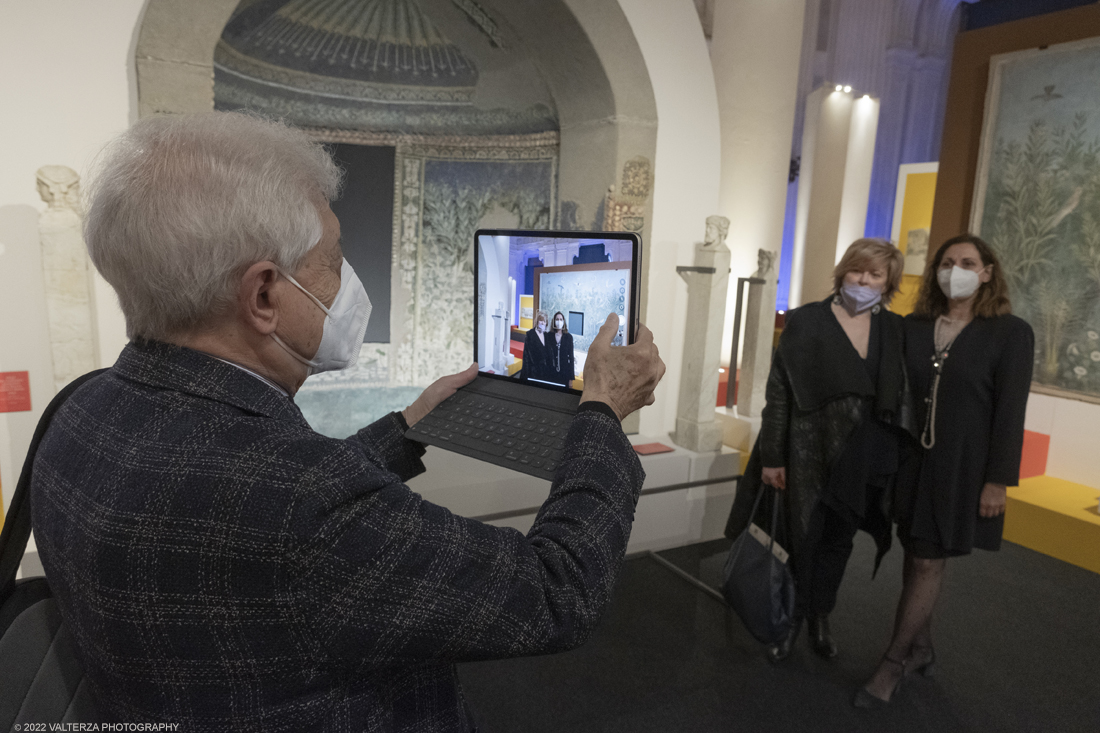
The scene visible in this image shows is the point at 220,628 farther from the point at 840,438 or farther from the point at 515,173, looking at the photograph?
the point at 515,173

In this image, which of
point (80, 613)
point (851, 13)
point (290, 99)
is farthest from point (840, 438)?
point (851, 13)

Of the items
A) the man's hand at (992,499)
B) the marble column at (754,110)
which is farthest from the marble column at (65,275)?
the marble column at (754,110)

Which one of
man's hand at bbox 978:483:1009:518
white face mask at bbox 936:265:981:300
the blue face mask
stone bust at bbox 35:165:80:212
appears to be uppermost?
stone bust at bbox 35:165:80:212

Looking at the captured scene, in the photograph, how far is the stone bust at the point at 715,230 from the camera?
3929 mm

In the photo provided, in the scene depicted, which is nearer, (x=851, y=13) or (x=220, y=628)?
(x=220, y=628)

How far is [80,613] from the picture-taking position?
31.8 inches

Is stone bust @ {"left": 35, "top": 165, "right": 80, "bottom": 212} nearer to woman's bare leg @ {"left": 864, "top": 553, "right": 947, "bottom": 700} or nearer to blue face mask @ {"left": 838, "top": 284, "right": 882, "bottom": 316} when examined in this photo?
blue face mask @ {"left": 838, "top": 284, "right": 882, "bottom": 316}

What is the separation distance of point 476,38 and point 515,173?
942 mm

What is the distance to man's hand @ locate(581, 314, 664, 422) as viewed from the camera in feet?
3.68

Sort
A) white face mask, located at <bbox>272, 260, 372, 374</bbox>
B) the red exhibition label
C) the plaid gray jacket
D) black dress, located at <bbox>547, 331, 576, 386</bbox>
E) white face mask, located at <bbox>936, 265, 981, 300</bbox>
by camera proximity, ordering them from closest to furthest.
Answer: the plaid gray jacket, white face mask, located at <bbox>272, 260, 372, 374</bbox>, black dress, located at <bbox>547, 331, 576, 386</bbox>, white face mask, located at <bbox>936, 265, 981, 300</bbox>, the red exhibition label

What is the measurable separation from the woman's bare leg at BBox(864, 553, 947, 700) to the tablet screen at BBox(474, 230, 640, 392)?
1827 millimetres

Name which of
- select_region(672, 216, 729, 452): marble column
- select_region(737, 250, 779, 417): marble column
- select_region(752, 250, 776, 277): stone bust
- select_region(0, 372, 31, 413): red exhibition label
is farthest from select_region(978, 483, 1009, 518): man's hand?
select_region(0, 372, 31, 413): red exhibition label

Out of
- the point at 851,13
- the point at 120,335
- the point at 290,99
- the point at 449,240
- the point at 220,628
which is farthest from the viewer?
the point at 851,13

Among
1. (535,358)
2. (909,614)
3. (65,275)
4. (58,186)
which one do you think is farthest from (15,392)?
(909,614)
